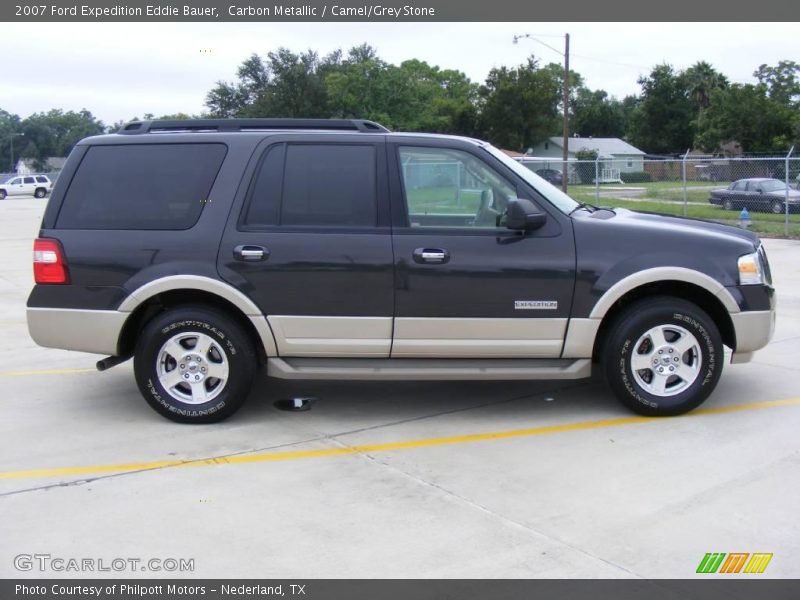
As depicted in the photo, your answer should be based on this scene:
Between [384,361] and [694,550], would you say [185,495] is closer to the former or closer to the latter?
[384,361]

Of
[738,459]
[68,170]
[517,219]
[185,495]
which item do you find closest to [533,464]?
[738,459]

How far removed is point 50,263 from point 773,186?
24.7 metres

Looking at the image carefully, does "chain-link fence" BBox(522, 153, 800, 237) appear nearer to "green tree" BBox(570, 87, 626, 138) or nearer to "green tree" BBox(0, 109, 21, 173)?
"green tree" BBox(570, 87, 626, 138)

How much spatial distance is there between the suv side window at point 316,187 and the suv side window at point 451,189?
0.27 metres

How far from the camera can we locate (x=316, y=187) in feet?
19.7

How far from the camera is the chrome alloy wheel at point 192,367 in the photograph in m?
5.98

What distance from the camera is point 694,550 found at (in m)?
4.02

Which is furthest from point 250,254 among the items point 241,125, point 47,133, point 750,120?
point 47,133

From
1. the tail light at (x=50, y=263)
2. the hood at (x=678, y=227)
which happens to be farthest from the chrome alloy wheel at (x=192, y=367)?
the hood at (x=678, y=227)

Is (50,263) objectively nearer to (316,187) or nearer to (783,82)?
(316,187)

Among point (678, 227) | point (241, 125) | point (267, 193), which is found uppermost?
point (241, 125)

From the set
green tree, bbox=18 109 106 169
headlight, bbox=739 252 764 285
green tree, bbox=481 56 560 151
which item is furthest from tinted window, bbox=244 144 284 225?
green tree, bbox=18 109 106 169

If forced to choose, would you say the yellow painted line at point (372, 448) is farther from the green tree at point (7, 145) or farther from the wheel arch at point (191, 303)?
the green tree at point (7, 145)
